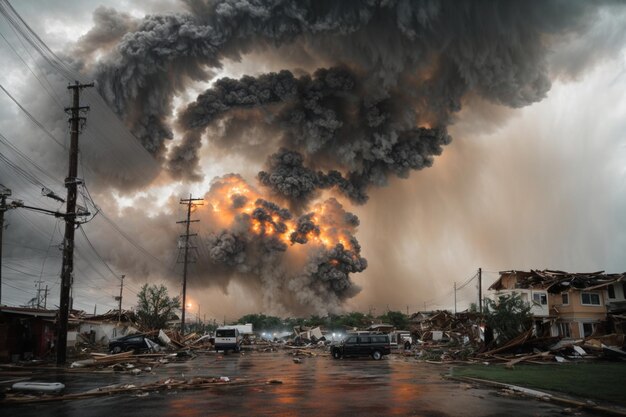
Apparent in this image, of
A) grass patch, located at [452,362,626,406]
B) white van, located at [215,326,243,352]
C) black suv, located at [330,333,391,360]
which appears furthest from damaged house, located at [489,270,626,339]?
white van, located at [215,326,243,352]

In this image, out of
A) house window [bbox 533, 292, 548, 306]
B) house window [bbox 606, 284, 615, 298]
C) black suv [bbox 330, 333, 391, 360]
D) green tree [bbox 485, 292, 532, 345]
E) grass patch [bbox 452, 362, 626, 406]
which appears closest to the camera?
grass patch [bbox 452, 362, 626, 406]

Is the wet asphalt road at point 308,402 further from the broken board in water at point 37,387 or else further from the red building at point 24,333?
the red building at point 24,333

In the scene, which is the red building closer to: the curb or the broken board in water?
the broken board in water

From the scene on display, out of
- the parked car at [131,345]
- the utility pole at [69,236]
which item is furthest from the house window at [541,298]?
the utility pole at [69,236]

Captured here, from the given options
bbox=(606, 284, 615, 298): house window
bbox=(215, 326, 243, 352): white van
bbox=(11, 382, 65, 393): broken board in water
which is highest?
bbox=(606, 284, 615, 298): house window

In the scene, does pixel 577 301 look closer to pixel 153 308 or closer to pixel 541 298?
pixel 541 298

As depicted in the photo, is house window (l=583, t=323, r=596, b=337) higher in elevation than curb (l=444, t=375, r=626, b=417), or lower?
→ higher

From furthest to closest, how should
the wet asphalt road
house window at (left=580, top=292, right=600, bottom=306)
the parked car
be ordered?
1. house window at (left=580, top=292, right=600, bottom=306)
2. the parked car
3. the wet asphalt road
